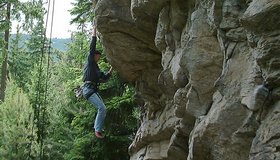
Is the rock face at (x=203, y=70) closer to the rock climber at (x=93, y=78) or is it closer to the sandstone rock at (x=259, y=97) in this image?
the sandstone rock at (x=259, y=97)

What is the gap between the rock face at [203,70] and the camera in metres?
5.14

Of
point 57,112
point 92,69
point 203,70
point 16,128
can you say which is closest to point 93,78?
point 92,69

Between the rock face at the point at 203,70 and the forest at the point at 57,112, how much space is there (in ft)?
7.49

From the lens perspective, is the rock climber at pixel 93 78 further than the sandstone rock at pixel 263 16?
Yes

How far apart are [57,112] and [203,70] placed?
65.1 feet

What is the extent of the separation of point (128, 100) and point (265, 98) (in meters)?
8.72

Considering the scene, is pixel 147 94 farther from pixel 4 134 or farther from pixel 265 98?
pixel 4 134

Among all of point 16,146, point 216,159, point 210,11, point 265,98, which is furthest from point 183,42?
point 16,146

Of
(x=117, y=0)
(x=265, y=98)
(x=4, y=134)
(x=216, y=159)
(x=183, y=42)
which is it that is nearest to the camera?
(x=265, y=98)

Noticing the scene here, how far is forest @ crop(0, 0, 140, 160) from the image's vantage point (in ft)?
46.1

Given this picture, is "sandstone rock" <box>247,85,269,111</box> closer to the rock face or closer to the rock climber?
the rock face

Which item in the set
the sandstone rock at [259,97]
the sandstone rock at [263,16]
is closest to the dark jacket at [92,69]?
the sandstone rock at [263,16]

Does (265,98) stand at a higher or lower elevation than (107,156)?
higher

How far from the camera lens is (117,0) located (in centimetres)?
1026
